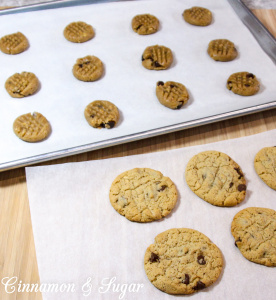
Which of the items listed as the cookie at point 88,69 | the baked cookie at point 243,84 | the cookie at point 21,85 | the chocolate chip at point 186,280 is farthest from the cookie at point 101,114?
the chocolate chip at point 186,280

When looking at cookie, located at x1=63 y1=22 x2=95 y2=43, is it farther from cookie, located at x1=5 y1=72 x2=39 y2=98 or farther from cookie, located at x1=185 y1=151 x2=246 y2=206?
cookie, located at x1=185 y1=151 x2=246 y2=206

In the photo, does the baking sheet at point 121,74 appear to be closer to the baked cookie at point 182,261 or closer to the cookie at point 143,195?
the cookie at point 143,195

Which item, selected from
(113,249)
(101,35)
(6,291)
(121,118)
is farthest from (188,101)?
(6,291)

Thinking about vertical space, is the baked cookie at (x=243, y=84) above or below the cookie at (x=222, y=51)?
below

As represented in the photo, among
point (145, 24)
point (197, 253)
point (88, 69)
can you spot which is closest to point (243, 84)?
point (145, 24)

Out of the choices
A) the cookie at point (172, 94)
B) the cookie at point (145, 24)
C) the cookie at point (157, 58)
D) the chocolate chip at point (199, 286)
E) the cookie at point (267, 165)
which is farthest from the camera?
the cookie at point (145, 24)

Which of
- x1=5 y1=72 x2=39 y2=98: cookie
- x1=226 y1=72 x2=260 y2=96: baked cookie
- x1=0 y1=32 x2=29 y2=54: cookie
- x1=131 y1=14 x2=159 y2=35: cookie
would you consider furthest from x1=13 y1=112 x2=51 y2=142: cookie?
x1=226 y1=72 x2=260 y2=96: baked cookie
